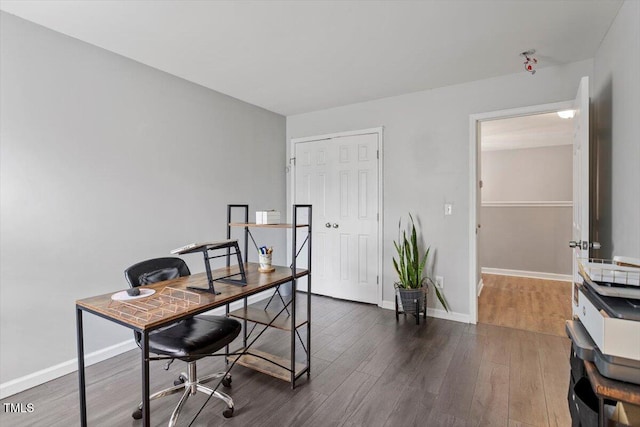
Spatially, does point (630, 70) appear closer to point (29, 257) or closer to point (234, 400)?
point (234, 400)

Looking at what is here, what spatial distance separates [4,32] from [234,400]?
107 inches

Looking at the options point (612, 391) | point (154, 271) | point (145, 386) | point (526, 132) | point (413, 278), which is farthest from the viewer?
point (526, 132)

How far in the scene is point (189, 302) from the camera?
1.61 m

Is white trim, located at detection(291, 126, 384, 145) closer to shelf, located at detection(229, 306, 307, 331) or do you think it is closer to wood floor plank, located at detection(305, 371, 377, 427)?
shelf, located at detection(229, 306, 307, 331)

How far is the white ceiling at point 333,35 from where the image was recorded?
6.56ft

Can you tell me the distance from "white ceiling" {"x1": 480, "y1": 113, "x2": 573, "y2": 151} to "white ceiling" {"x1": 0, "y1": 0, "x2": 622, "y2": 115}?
1.18 meters

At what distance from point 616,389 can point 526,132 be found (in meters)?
4.53

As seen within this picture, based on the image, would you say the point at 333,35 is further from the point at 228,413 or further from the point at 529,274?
the point at 529,274

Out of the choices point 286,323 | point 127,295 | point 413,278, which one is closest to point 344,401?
point 286,323

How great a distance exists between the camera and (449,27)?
2219 mm

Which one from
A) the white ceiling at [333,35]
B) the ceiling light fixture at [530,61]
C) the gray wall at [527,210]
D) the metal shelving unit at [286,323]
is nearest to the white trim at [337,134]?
the white ceiling at [333,35]

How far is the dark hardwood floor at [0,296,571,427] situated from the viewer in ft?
6.06

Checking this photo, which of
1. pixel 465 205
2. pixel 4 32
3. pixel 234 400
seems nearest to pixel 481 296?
pixel 465 205

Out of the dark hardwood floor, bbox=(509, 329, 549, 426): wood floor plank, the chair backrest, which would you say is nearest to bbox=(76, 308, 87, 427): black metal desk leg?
the dark hardwood floor
